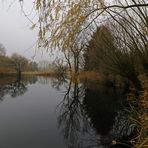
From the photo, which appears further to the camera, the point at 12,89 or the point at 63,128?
the point at 12,89

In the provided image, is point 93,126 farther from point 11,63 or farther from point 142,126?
point 11,63

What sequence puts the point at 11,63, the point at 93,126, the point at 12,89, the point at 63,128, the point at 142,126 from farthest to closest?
the point at 11,63 < the point at 12,89 < the point at 93,126 < the point at 63,128 < the point at 142,126

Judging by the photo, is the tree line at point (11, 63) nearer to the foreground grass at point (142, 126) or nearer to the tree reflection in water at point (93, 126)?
the tree reflection in water at point (93, 126)

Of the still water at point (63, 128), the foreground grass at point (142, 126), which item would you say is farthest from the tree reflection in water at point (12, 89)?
the foreground grass at point (142, 126)

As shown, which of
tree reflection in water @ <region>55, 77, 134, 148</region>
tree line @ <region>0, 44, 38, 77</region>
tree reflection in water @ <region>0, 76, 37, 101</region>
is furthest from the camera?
tree line @ <region>0, 44, 38, 77</region>

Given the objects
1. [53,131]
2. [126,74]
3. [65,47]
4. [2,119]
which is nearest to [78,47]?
[65,47]

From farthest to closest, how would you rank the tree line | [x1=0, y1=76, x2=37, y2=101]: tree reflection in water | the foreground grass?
the tree line
[x1=0, y1=76, x2=37, y2=101]: tree reflection in water
the foreground grass

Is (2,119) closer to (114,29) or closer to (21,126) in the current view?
(21,126)

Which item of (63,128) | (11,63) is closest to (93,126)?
(63,128)

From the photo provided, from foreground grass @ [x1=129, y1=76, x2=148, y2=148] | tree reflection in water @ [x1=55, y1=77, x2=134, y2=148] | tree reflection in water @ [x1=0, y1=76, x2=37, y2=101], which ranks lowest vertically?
tree reflection in water @ [x1=55, y1=77, x2=134, y2=148]

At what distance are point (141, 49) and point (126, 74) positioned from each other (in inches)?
91.3

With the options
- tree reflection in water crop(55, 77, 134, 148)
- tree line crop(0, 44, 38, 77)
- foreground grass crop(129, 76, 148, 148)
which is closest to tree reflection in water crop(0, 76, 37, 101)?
tree reflection in water crop(55, 77, 134, 148)

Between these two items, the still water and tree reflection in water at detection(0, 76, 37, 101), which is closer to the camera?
the still water

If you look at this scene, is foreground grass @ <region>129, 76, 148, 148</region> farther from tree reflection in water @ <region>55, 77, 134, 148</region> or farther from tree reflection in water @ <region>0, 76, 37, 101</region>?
tree reflection in water @ <region>0, 76, 37, 101</region>
